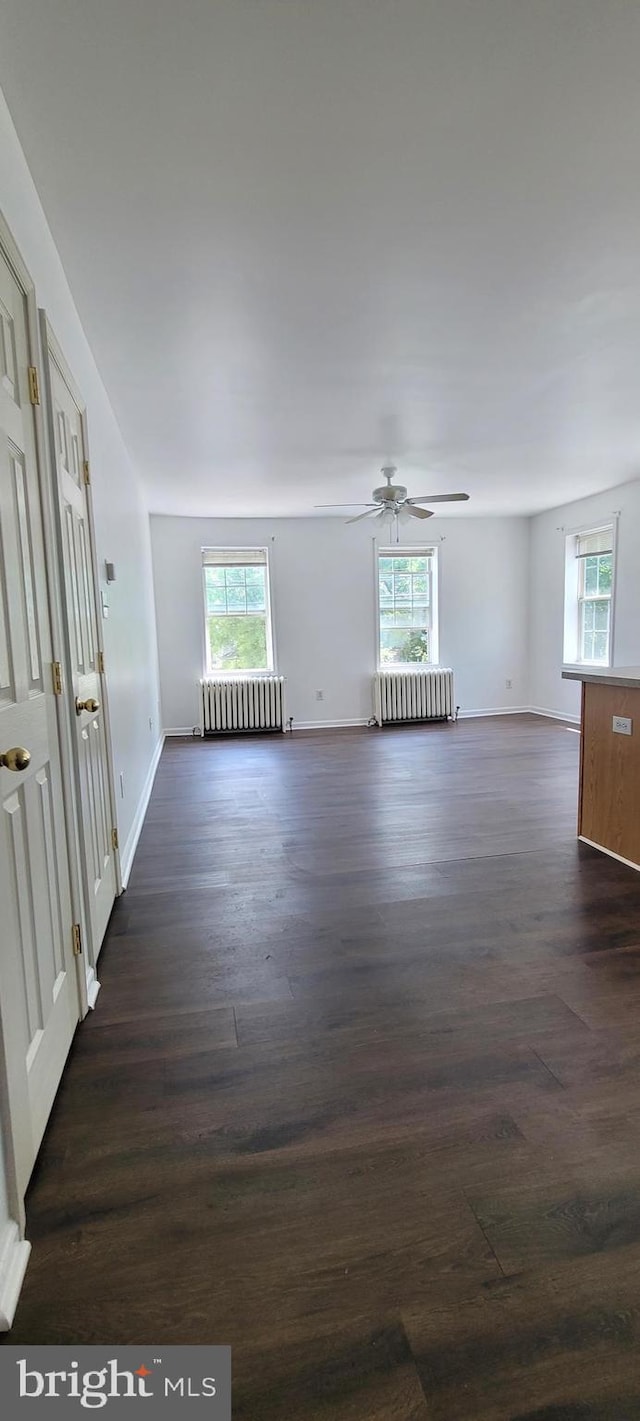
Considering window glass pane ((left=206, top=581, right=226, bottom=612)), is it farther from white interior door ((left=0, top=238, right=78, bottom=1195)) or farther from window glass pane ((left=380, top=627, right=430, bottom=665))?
white interior door ((left=0, top=238, right=78, bottom=1195))

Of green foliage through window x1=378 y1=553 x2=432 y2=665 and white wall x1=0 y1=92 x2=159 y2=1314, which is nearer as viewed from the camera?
white wall x1=0 y1=92 x2=159 y2=1314

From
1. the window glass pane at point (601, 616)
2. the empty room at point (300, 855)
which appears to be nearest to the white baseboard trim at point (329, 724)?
the window glass pane at point (601, 616)

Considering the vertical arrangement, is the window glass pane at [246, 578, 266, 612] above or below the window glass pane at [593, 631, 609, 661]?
above

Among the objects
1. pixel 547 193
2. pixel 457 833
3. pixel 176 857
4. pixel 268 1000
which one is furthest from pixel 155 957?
pixel 547 193

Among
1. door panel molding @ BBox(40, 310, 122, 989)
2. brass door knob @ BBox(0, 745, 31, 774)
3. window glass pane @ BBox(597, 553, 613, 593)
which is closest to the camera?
brass door knob @ BBox(0, 745, 31, 774)

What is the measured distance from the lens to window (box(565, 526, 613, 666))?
21.1 ft

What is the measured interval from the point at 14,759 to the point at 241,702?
5773mm

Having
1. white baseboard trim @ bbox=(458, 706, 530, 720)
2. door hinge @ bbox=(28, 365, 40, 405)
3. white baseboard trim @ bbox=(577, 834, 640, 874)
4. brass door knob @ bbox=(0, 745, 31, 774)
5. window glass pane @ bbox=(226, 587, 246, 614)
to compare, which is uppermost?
door hinge @ bbox=(28, 365, 40, 405)

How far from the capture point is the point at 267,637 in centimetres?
720

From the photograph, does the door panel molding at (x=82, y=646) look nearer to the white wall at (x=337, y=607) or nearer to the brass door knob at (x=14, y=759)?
the brass door knob at (x=14, y=759)

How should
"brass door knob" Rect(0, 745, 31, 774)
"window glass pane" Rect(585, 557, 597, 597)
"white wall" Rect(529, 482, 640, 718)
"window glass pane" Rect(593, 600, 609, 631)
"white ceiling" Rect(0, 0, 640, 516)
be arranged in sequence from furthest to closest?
"window glass pane" Rect(585, 557, 597, 597)
"window glass pane" Rect(593, 600, 609, 631)
"white wall" Rect(529, 482, 640, 718)
"white ceiling" Rect(0, 0, 640, 516)
"brass door knob" Rect(0, 745, 31, 774)

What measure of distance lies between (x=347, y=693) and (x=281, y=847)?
4189 mm

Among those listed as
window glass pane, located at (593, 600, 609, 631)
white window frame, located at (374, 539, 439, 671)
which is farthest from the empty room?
white window frame, located at (374, 539, 439, 671)

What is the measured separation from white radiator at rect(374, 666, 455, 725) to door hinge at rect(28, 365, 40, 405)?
5844mm
